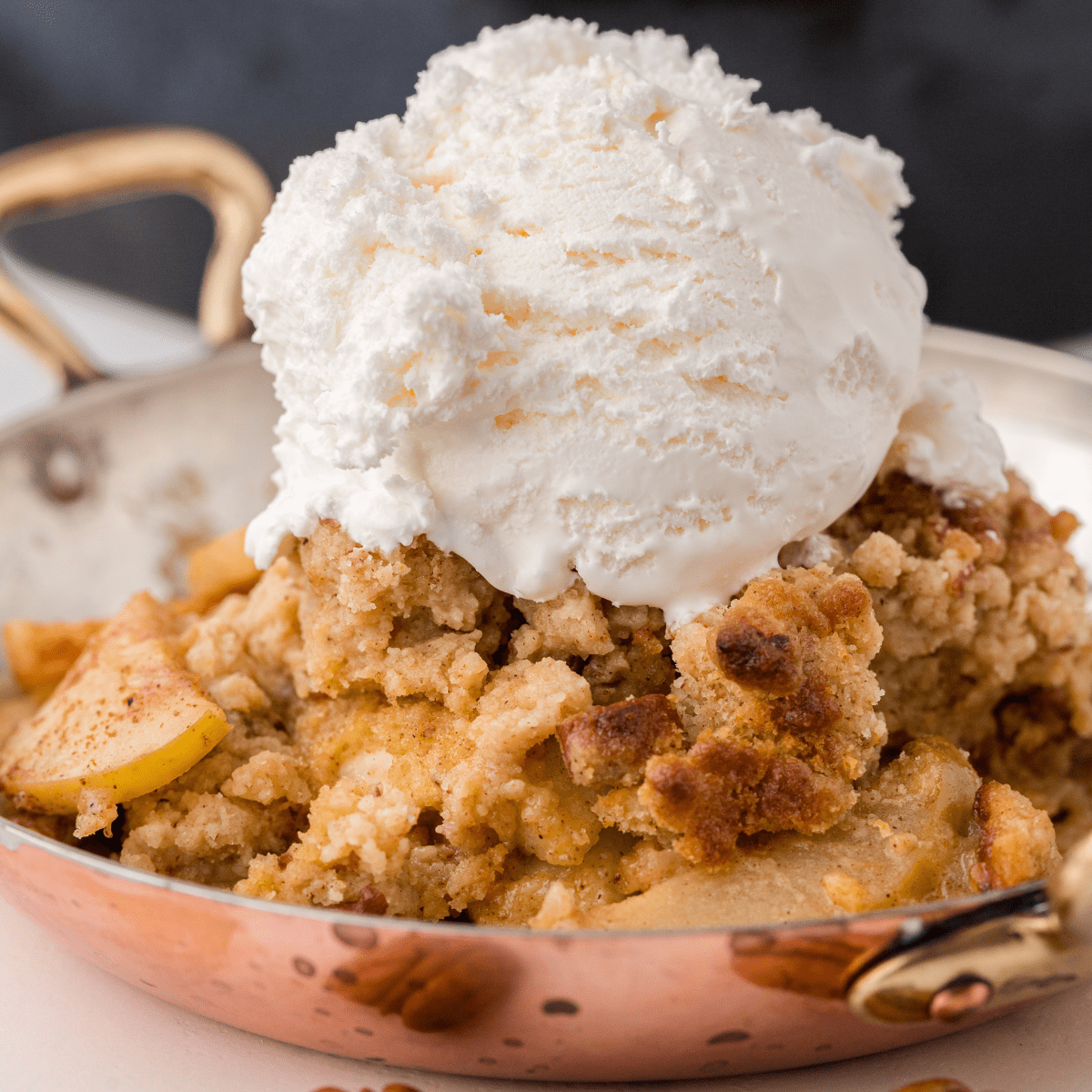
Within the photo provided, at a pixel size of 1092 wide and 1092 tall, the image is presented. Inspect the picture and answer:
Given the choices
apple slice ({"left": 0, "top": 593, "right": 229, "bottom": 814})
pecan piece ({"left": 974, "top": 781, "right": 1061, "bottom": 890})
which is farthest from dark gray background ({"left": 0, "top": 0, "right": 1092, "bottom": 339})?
pecan piece ({"left": 974, "top": 781, "right": 1061, "bottom": 890})

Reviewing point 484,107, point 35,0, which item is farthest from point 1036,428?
point 35,0

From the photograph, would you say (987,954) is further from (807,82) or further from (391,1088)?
(807,82)

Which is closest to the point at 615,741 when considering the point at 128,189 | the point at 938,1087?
the point at 938,1087

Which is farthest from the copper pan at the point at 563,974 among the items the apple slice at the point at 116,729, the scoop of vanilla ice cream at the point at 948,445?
the scoop of vanilla ice cream at the point at 948,445

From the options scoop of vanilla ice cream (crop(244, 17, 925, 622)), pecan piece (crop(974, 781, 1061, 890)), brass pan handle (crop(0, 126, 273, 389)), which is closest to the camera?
pecan piece (crop(974, 781, 1061, 890))

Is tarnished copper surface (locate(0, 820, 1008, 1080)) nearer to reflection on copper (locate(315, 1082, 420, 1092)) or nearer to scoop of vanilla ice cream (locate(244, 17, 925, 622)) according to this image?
reflection on copper (locate(315, 1082, 420, 1092))

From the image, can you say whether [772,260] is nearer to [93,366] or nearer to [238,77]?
[93,366]

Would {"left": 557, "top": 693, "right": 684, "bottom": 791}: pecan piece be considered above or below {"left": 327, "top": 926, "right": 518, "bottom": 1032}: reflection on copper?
above

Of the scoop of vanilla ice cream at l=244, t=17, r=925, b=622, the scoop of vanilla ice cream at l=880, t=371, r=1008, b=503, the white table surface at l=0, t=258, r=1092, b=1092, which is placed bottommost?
the white table surface at l=0, t=258, r=1092, b=1092
